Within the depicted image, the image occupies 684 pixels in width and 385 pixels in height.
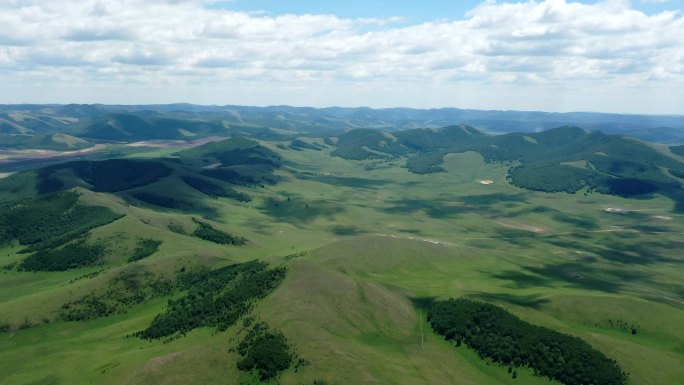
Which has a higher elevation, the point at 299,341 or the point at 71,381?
the point at 299,341

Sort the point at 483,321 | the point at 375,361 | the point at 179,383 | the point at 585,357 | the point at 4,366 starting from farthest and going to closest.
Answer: the point at 483,321
the point at 4,366
the point at 585,357
the point at 375,361
the point at 179,383

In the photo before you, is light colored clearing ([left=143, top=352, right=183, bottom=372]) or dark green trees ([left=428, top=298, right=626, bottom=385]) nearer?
light colored clearing ([left=143, top=352, right=183, bottom=372])

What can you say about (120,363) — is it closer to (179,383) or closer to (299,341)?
(179,383)

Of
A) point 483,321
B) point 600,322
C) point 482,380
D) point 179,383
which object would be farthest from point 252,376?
point 600,322

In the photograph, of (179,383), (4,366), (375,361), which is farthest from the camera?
(4,366)

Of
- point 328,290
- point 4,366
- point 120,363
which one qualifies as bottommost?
point 4,366

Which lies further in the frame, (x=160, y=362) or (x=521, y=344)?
(x=521, y=344)

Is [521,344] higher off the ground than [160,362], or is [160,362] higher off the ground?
[160,362]

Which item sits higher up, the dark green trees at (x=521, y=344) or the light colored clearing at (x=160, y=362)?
the light colored clearing at (x=160, y=362)

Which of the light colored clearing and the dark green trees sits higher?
the light colored clearing

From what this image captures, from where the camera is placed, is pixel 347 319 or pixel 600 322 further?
pixel 600 322

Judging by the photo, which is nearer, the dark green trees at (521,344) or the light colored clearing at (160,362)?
the light colored clearing at (160,362)
